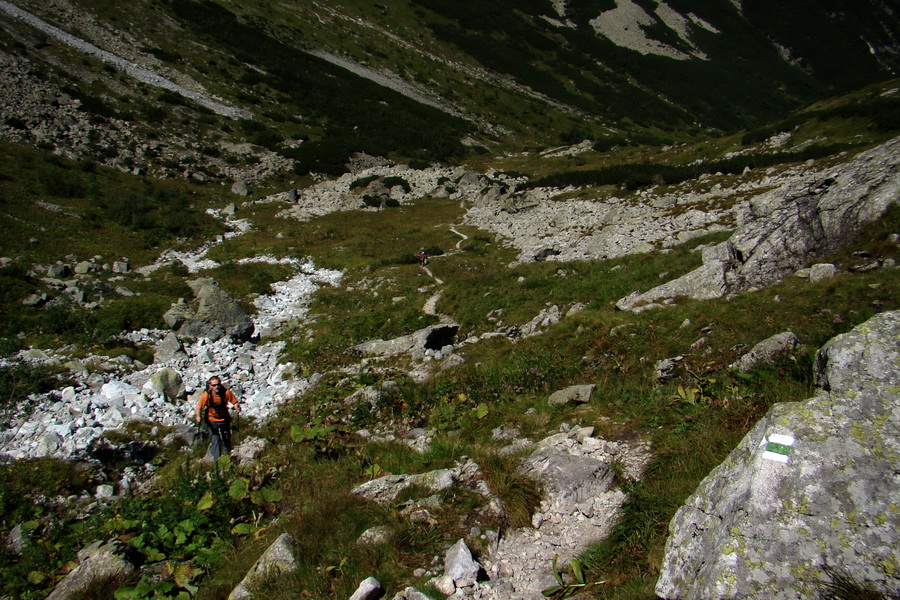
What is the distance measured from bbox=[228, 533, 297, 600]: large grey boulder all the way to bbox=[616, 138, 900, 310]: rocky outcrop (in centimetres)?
1071

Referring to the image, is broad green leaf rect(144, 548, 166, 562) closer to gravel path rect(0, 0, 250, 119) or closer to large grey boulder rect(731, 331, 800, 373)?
large grey boulder rect(731, 331, 800, 373)

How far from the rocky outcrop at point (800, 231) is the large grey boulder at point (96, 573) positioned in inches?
473

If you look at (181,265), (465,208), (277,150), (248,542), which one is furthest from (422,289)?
(277,150)

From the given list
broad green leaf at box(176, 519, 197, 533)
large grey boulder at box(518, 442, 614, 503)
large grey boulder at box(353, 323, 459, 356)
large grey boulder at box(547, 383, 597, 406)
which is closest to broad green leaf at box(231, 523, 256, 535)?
broad green leaf at box(176, 519, 197, 533)

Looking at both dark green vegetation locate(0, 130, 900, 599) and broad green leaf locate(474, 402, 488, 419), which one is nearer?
dark green vegetation locate(0, 130, 900, 599)

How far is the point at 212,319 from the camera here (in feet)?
53.7

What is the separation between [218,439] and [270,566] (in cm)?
533

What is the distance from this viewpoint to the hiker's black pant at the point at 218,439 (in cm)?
866

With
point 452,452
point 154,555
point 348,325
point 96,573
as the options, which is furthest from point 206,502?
point 348,325

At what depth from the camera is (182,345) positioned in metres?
15.0

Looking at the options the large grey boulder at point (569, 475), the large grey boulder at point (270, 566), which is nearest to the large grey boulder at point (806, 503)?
the large grey boulder at point (569, 475)

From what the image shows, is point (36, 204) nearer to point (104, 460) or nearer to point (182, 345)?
point (182, 345)

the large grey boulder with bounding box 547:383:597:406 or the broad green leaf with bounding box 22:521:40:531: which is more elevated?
the large grey boulder with bounding box 547:383:597:406

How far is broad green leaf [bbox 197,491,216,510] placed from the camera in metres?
5.47
